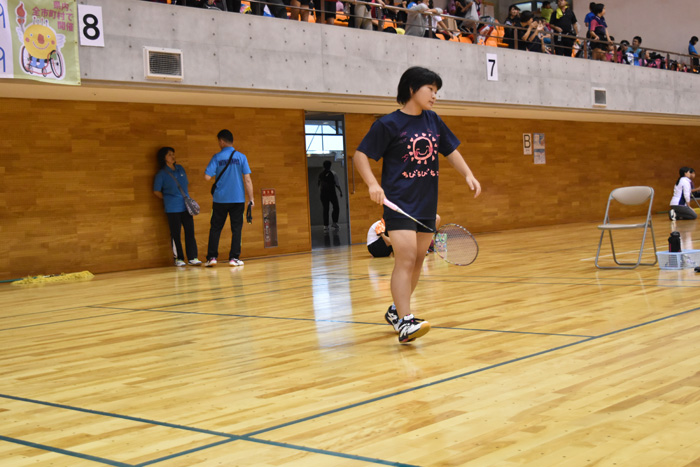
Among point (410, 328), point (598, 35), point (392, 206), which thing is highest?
point (598, 35)

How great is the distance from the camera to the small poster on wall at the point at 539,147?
1911cm

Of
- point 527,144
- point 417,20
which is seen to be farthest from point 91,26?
point 527,144

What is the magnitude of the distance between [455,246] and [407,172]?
4449 mm

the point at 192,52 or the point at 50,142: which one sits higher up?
the point at 192,52

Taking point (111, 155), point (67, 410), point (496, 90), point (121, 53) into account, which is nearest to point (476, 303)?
point (67, 410)

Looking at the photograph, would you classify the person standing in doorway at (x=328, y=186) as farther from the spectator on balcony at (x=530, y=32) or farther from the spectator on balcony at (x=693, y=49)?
the spectator on balcony at (x=693, y=49)

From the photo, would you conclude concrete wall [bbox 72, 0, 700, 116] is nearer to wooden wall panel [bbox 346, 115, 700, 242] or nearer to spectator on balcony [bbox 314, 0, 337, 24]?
spectator on balcony [bbox 314, 0, 337, 24]

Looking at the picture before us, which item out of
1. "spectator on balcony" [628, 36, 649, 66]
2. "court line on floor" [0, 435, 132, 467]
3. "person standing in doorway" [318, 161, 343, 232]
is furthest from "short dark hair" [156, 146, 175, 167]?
"spectator on balcony" [628, 36, 649, 66]

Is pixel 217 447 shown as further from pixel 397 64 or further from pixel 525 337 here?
pixel 397 64

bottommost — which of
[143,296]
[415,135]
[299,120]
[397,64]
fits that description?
[143,296]

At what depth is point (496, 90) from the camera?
600 inches

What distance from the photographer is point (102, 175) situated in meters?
11.6

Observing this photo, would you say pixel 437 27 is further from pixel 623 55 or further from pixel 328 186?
pixel 623 55

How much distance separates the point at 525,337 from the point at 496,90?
11.5m
